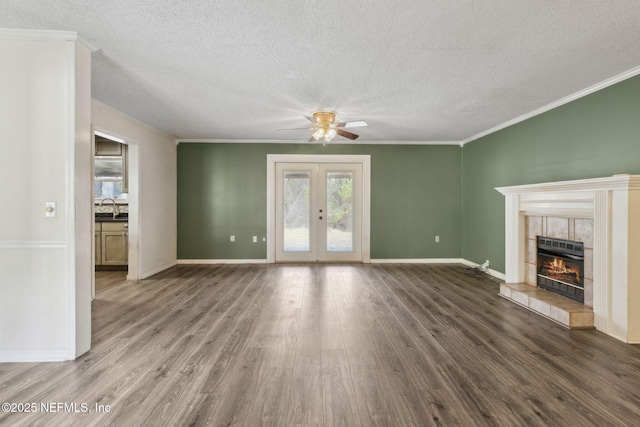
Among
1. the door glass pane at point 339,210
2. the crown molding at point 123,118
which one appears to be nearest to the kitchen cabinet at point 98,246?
the crown molding at point 123,118

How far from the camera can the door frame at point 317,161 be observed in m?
6.07

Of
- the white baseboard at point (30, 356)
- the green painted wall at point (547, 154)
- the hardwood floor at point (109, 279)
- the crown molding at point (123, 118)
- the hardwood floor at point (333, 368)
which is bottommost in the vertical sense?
the hardwood floor at point (333, 368)

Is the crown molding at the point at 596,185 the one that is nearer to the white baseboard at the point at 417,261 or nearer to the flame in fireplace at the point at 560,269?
the flame in fireplace at the point at 560,269

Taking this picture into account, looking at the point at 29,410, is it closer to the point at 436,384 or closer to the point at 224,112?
the point at 436,384

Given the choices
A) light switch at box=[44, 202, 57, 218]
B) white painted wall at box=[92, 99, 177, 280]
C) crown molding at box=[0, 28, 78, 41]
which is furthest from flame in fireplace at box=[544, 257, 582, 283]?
white painted wall at box=[92, 99, 177, 280]

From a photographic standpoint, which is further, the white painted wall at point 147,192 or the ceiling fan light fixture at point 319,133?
the white painted wall at point 147,192

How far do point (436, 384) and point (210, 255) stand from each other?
5140 millimetres

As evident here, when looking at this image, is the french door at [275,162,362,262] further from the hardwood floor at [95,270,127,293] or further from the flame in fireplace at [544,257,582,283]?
the flame in fireplace at [544,257,582,283]

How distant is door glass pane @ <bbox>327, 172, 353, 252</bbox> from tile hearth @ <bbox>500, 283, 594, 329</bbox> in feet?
9.98

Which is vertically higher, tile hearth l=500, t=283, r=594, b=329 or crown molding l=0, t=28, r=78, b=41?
crown molding l=0, t=28, r=78, b=41

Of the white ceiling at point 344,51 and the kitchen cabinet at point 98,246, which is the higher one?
the white ceiling at point 344,51

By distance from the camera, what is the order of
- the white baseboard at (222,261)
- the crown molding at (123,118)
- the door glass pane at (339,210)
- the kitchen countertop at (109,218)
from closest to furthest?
the crown molding at (123,118) < the kitchen countertop at (109,218) < the white baseboard at (222,261) < the door glass pane at (339,210)

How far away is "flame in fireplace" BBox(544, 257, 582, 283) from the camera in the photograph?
3348 millimetres

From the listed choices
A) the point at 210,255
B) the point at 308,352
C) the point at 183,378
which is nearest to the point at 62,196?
the point at 183,378
